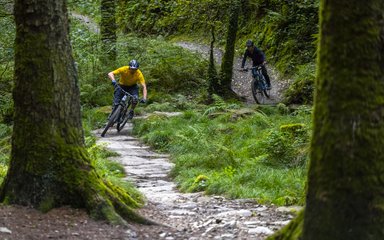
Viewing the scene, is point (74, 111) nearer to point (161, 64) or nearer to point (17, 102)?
point (17, 102)

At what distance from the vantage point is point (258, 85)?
1977cm

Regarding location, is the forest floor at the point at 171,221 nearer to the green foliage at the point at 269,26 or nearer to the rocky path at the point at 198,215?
the rocky path at the point at 198,215

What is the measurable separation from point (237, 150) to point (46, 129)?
626 cm

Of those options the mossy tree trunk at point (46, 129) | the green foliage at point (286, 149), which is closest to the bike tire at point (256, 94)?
the green foliage at point (286, 149)

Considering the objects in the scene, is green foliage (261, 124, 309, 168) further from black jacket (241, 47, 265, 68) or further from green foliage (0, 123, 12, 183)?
black jacket (241, 47, 265, 68)

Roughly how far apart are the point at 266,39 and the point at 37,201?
22375 mm

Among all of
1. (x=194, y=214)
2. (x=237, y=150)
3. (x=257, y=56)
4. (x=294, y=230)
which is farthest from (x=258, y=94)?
(x=294, y=230)

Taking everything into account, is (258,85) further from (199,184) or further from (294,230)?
(294,230)

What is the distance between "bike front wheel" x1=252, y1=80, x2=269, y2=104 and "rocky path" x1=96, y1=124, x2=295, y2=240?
9.78 m

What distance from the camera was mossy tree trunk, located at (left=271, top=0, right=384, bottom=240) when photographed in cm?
385

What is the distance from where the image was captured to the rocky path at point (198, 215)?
609 centimetres

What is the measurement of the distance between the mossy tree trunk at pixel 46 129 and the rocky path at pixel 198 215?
48 cm

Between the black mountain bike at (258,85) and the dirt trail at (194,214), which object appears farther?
the black mountain bike at (258,85)

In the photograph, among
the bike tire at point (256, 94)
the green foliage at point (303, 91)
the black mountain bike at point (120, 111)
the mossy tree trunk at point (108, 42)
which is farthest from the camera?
the mossy tree trunk at point (108, 42)
